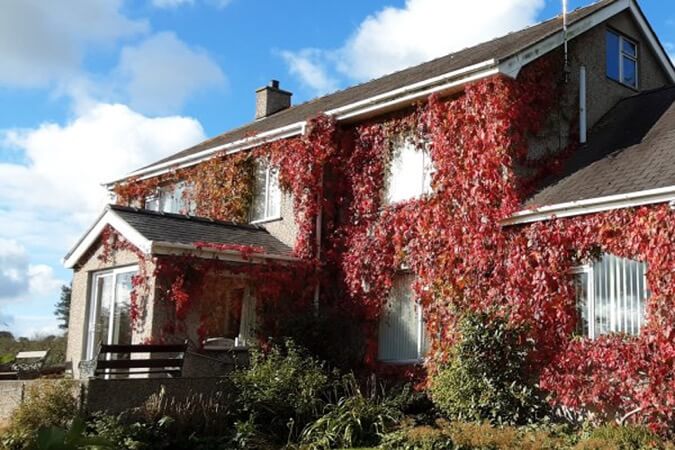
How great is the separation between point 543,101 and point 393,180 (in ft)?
11.5

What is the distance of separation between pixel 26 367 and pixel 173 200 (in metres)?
7.51

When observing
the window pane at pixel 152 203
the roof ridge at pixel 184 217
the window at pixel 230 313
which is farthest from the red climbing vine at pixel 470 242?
the window pane at pixel 152 203

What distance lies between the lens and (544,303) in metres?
13.2

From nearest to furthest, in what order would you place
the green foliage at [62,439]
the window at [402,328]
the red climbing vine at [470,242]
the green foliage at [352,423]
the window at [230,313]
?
1. the green foliage at [62,439]
2. the green foliage at [352,423]
3. the red climbing vine at [470,242]
4. the window at [402,328]
5. the window at [230,313]

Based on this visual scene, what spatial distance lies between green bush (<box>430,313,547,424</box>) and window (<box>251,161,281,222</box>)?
7023 millimetres

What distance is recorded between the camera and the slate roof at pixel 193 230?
15.8 m

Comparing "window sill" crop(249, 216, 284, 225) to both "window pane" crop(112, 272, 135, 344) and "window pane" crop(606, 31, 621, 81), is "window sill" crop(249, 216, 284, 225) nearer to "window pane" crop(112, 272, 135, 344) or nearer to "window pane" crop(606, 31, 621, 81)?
"window pane" crop(112, 272, 135, 344)

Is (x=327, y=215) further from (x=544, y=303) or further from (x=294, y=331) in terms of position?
(x=544, y=303)

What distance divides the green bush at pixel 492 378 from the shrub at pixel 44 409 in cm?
629

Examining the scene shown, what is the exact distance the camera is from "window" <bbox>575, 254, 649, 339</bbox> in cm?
1242

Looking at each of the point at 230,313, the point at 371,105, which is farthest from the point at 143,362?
the point at 371,105

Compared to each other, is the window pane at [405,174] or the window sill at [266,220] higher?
the window pane at [405,174]

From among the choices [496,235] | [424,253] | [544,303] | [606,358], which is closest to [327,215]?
[424,253]

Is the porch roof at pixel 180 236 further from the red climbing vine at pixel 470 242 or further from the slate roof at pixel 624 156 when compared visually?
the slate roof at pixel 624 156
